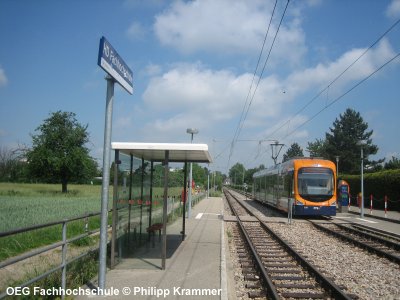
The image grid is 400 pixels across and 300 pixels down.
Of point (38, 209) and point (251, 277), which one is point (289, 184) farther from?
point (251, 277)

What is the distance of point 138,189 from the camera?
11.6 m

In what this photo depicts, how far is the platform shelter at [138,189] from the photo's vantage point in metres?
9.12

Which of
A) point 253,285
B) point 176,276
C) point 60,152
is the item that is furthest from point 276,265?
point 60,152

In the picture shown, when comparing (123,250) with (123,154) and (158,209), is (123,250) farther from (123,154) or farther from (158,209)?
(158,209)

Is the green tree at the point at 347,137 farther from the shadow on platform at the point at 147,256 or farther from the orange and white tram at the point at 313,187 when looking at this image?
the shadow on platform at the point at 147,256

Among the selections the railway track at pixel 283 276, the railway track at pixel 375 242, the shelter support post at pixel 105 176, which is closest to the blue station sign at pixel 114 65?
the shelter support post at pixel 105 176

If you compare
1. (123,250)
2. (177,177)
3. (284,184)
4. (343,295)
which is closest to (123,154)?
(123,250)

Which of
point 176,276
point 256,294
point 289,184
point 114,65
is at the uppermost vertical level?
point 114,65

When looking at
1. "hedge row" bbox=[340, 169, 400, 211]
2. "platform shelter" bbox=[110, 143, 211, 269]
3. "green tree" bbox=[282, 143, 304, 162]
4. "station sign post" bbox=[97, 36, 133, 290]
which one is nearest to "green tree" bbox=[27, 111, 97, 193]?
"hedge row" bbox=[340, 169, 400, 211]

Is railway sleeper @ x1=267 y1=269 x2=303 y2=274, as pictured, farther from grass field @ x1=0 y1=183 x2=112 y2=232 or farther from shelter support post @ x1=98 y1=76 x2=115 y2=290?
grass field @ x1=0 y1=183 x2=112 y2=232

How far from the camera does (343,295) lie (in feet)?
24.6

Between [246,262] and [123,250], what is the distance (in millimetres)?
2908

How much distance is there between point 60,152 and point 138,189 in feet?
130

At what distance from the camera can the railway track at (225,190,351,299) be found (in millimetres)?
7969
